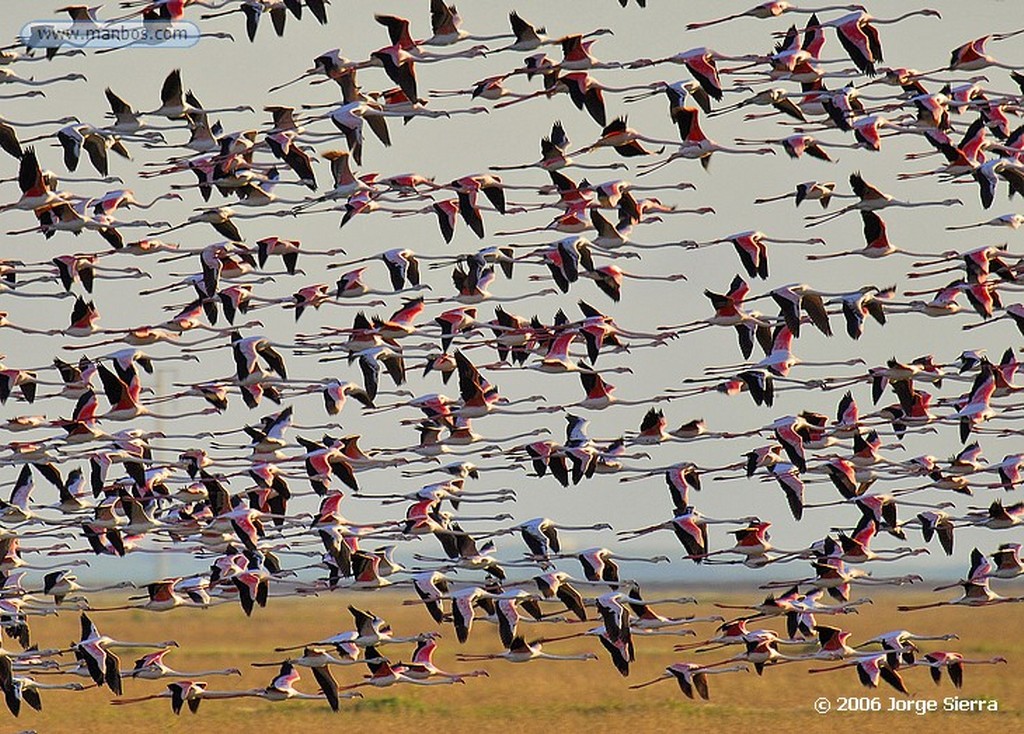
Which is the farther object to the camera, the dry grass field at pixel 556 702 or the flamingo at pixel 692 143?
the dry grass field at pixel 556 702

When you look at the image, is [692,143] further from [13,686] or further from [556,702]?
[556,702]

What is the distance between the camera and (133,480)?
3281cm

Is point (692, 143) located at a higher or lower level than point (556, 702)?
higher

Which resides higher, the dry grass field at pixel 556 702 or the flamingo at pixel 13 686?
the flamingo at pixel 13 686

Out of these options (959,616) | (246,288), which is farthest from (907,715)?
(959,616)

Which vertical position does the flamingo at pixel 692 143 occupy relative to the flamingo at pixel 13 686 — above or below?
above

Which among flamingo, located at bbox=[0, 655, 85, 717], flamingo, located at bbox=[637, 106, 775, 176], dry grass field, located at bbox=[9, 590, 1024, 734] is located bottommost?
dry grass field, located at bbox=[9, 590, 1024, 734]

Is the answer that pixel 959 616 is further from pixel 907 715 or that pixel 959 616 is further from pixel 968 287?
pixel 968 287

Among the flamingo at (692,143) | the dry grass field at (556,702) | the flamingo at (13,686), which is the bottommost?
the dry grass field at (556,702)

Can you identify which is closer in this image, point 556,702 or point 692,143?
point 692,143

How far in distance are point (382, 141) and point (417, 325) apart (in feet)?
10.8

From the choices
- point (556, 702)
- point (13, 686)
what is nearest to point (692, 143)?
point (13, 686)

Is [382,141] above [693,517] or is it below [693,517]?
above

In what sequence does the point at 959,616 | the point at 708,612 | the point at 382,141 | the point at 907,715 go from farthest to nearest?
the point at 708,612, the point at 959,616, the point at 907,715, the point at 382,141
